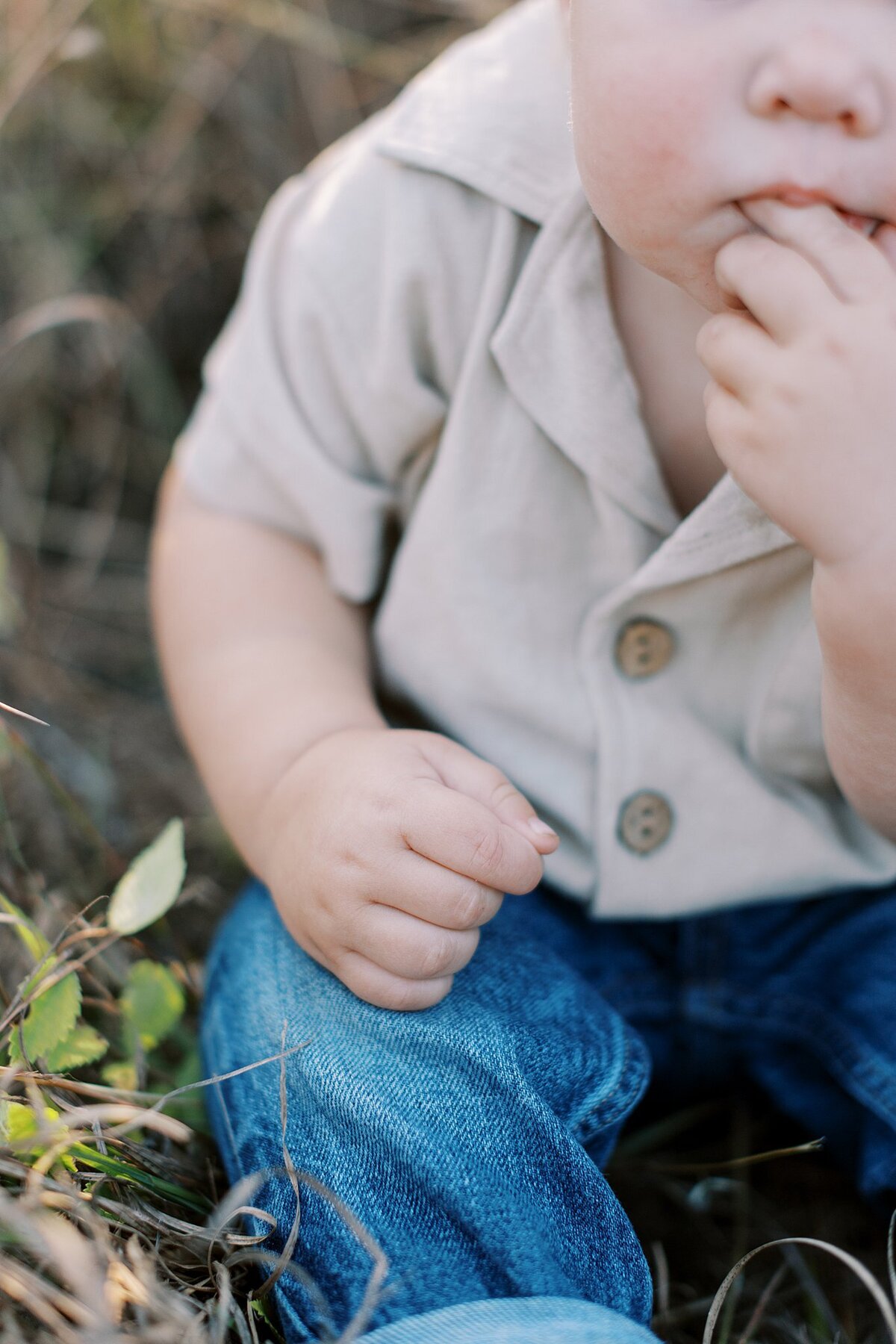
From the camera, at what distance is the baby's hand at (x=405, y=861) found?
0.70 metres

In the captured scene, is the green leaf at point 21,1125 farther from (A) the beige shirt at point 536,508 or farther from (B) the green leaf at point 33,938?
(A) the beige shirt at point 536,508

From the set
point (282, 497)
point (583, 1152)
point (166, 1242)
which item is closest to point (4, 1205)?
point (166, 1242)

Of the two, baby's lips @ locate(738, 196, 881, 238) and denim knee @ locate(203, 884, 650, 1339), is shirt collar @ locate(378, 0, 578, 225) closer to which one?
baby's lips @ locate(738, 196, 881, 238)

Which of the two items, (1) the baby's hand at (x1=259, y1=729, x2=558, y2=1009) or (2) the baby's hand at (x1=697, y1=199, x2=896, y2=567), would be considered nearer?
(2) the baby's hand at (x1=697, y1=199, x2=896, y2=567)

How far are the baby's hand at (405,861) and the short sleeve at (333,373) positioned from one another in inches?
10.7

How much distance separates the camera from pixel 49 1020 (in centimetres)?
69

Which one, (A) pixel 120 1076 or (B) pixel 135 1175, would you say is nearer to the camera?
(B) pixel 135 1175

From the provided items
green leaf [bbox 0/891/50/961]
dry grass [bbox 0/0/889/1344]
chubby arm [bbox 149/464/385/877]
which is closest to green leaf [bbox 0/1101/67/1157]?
dry grass [bbox 0/0/889/1344]

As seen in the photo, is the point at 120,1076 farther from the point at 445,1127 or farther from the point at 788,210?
the point at 788,210

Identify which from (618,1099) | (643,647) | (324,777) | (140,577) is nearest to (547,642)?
(643,647)

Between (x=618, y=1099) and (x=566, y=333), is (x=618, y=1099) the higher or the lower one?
the lower one

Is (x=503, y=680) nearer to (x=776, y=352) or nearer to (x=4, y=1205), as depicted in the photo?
(x=776, y=352)

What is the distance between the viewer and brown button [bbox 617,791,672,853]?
0.88 m

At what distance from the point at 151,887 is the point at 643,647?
1.27ft
